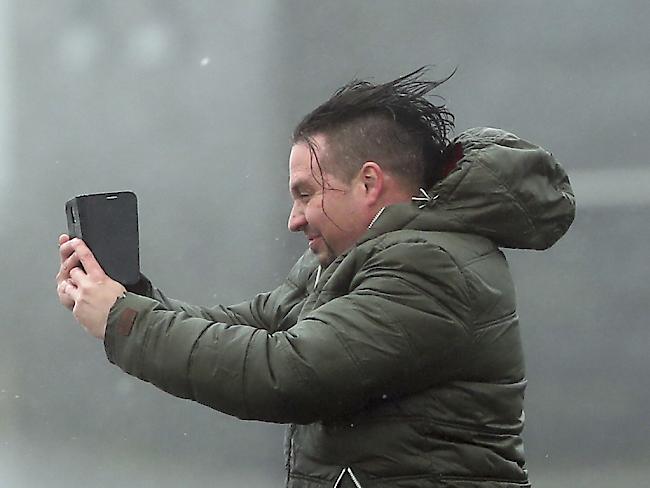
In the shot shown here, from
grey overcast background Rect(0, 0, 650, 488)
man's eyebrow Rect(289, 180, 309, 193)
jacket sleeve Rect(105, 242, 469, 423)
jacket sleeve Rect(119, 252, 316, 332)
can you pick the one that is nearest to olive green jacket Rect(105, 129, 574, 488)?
jacket sleeve Rect(105, 242, 469, 423)

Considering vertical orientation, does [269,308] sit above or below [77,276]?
below

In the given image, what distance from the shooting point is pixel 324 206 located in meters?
1.27

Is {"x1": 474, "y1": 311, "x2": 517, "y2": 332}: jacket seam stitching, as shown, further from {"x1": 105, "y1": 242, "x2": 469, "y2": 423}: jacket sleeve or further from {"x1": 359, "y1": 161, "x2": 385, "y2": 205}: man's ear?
{"x1": 359, "y1": 161, "x2": 385, "y2": 205}: man's ear

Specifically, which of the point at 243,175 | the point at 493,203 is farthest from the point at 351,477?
the point at 243,175

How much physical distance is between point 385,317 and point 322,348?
76 mm

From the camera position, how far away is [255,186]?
2.18 meters

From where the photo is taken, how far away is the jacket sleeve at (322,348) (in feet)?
3.51

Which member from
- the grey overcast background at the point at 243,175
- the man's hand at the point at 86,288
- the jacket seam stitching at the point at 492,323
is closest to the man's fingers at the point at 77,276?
the man's hand at the point at 86,288

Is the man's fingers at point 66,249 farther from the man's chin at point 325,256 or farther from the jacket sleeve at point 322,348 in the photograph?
the man's chin at point 325,256

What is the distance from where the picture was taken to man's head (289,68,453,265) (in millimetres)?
1265

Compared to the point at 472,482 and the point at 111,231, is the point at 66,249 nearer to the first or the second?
the point at 111,231

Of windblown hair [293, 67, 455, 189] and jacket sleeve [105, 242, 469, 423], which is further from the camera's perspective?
windblown hair [293, 67, 455, 189]

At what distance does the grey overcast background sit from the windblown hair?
825 millimetres
